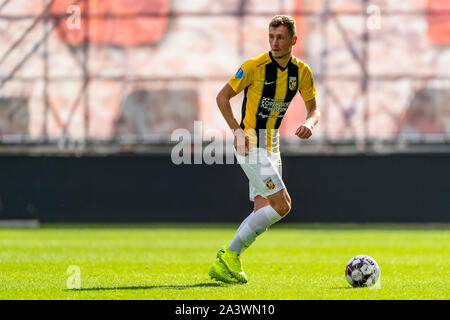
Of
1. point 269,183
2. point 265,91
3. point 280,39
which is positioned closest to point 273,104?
point 265,91

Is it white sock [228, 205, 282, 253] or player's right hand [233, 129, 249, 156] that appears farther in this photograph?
white sock [228, 205, 282, 253]

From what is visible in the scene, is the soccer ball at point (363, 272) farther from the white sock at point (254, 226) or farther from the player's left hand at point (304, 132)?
the player's left hand at point (304, 132)

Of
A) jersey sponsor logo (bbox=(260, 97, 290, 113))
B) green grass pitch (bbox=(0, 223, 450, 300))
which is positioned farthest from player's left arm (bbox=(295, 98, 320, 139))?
green grass pitch (bbox=(0, 223, 450, 300))

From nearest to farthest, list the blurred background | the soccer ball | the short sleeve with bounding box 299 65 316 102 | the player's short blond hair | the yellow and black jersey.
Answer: the soccer ball
the player's short blond hair
the yellow and black jersey
the short sleeve with bounding box 299 65 316 102
the blurred background

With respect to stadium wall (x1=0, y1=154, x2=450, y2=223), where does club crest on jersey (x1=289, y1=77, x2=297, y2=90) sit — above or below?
above

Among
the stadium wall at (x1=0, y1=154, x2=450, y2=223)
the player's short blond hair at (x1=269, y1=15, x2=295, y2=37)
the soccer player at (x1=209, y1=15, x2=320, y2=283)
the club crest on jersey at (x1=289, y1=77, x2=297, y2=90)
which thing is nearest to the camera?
the player's short blond hair at (x1=269, y1=15, x2=295, y2=37)

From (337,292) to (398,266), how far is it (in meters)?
3.14

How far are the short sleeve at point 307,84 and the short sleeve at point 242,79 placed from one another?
580 mm

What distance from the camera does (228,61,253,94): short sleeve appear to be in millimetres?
7418

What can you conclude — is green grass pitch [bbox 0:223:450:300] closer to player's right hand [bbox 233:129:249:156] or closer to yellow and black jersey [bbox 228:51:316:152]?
player's right hand [bbox 233:129:249:156]

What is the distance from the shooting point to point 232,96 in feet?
24.2

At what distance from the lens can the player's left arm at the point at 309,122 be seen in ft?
23.6

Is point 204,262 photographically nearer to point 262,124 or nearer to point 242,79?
point 262,124

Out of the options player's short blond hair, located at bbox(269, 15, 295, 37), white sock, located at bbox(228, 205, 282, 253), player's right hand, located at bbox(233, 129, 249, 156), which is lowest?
white sock, located at bbox(228, 205, 282, 253)
